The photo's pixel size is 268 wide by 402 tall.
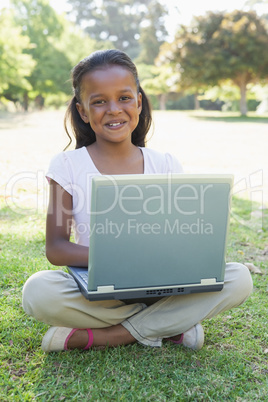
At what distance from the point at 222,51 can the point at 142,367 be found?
73.1ft

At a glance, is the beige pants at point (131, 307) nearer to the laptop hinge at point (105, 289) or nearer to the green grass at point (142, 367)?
the green grass at point (142, 367)

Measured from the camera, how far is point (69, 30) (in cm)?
3669

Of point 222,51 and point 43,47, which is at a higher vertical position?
point 43,47

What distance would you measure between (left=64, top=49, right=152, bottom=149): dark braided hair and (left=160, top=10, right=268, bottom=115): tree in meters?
20.3

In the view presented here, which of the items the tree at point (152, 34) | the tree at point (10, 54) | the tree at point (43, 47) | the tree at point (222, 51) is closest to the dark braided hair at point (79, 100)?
the tree at point (10, 54)

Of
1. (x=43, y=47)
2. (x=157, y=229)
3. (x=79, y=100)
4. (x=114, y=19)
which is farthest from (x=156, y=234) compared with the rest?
(x=114, y=19)

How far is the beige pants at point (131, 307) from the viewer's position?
1963mm

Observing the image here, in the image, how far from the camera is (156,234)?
1.67 metres

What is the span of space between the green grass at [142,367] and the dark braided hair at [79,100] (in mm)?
992

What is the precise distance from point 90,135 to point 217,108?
38.0 metres

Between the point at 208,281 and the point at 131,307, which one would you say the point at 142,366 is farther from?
the point at 208,281

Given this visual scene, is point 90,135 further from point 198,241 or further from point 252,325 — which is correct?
point 252,325

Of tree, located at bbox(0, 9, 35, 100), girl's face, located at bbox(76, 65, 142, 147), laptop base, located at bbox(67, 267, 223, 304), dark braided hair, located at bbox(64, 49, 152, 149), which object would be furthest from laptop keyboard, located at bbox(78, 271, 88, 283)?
tree, located at bbox(0, 9, 35, 100)

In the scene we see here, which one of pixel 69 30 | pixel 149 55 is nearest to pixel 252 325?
pixel 69 30
